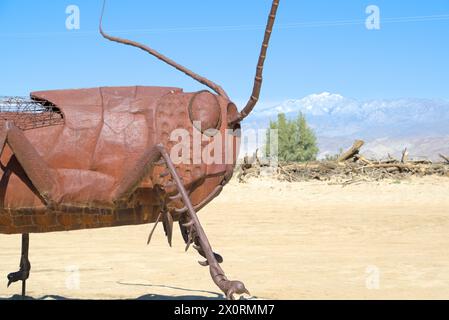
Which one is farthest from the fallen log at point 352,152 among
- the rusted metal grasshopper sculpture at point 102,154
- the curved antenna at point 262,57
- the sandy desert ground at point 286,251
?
the curved antenna at point 262,57

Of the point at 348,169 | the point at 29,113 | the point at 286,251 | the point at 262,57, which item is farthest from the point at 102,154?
the point at 348,169

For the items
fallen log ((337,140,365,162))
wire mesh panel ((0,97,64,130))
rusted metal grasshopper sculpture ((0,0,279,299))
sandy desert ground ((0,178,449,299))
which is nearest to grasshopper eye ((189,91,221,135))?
rusted metal grasshopper sculpture ((0,0,279,299))

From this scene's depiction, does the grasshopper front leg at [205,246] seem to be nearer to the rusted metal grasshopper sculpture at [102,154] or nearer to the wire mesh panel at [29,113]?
the rusted metal grasshopper sculpture at [102,154]

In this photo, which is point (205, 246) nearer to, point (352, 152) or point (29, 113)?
point (29, 113)

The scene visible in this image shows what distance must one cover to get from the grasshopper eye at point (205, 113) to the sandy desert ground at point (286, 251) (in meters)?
3.35

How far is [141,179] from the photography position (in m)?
5.07

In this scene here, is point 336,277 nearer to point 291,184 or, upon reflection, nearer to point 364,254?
point 364,254

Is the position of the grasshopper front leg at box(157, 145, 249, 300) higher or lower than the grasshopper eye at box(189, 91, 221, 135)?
lower

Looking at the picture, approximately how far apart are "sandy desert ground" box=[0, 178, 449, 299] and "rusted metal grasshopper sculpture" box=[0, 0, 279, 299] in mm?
3049

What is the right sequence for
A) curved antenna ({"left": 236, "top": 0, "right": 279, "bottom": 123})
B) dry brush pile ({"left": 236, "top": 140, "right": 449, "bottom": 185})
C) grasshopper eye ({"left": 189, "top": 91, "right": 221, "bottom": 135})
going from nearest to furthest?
curved antenna ({"left": 236, "top": 0, "right": 279, "bottom": 123})
grasshopper eye ({"left": 189, "top": 91, "right": 221, "bottom": 135})
dry brush pile ({"left": 236, "top": 140, "right": 449, "bottom": 185})

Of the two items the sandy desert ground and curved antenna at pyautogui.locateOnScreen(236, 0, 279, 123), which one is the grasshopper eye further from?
the sandy desert ground

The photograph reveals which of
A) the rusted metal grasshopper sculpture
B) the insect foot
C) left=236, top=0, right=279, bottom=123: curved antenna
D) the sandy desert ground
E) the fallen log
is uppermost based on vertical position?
left=236, top=0, right=279, bottom=123: curved antenna

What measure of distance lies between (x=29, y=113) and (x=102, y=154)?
0.75 meters

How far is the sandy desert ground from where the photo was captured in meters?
9.48
